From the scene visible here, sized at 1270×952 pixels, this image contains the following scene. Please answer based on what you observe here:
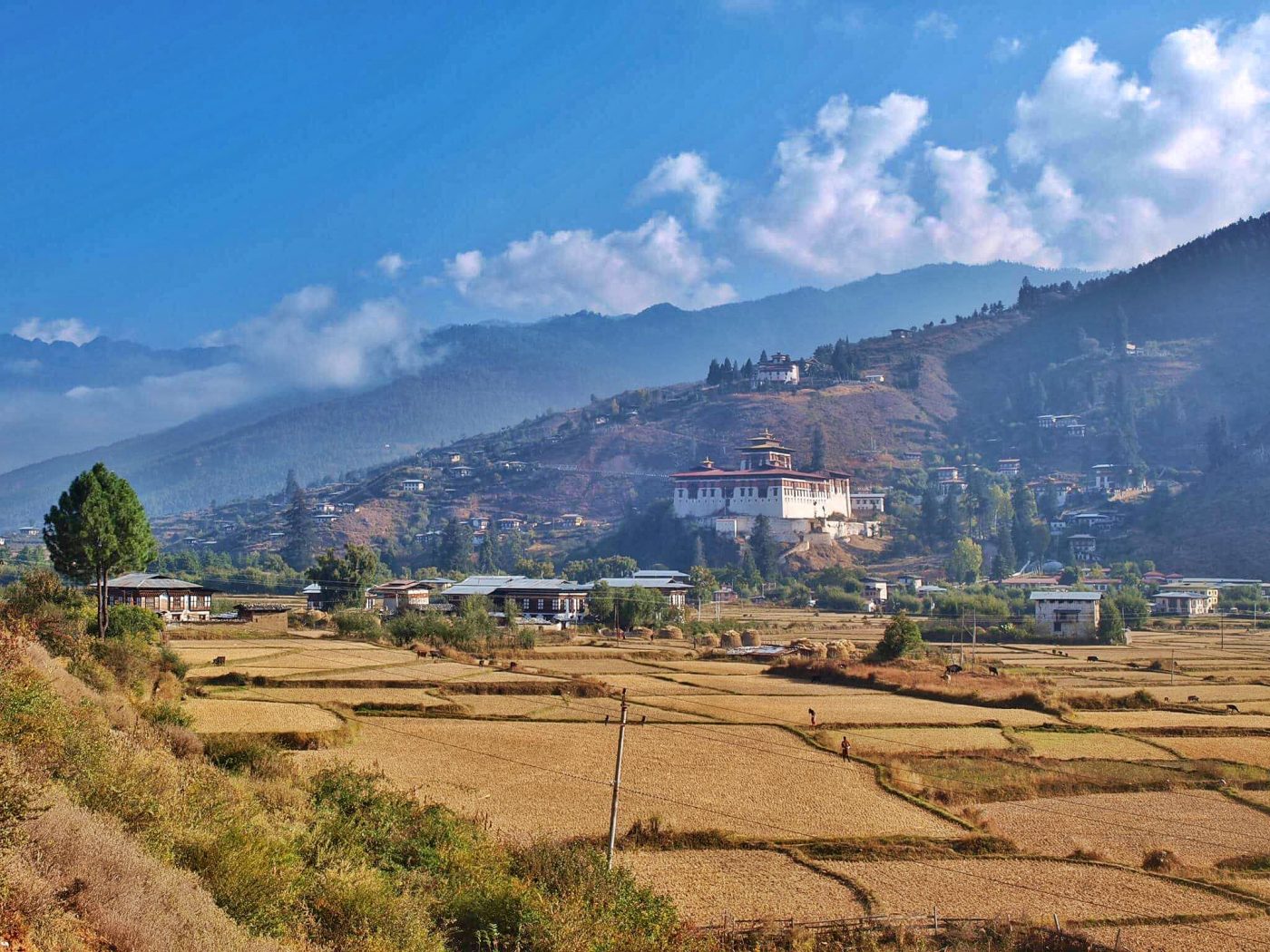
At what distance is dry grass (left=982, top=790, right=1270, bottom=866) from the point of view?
1939cm

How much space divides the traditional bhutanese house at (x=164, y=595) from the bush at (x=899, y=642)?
38.3 m

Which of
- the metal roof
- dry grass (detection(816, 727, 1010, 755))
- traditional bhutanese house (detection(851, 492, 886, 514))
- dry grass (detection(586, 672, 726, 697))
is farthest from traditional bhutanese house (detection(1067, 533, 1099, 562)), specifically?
dry grass (detection(816, 727, 1010, 755))

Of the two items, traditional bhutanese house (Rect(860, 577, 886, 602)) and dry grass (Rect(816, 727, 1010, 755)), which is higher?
traditional bhutanese house (Rect(860, 577, 886, 602))

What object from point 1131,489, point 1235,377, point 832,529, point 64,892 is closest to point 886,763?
point 64,892

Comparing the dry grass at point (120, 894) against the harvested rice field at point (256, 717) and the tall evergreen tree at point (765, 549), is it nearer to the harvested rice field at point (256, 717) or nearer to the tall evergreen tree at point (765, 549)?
the harvested rice field at point (256, 717)

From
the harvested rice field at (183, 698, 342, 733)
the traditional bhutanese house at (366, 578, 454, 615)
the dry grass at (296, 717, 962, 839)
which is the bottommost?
the dry grass at (296, 717, 962, 839)

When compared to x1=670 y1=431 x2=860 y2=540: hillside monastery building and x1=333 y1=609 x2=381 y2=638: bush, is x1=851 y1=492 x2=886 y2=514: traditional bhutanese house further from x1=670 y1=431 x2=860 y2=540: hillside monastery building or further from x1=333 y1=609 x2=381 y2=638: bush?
x1=333 y1=609 x2=381 y2=638: bush

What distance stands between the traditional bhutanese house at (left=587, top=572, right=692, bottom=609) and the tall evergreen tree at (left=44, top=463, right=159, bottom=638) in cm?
3657

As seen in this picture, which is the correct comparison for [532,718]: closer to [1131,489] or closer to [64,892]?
[64,892]

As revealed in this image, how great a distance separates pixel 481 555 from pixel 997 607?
6505 centimetres

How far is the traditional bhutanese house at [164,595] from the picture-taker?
65.8 metres

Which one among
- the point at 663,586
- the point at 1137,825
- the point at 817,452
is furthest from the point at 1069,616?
the point at 817,452

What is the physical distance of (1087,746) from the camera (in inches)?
1180

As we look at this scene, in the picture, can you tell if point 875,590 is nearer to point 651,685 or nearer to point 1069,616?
point 1069,616
